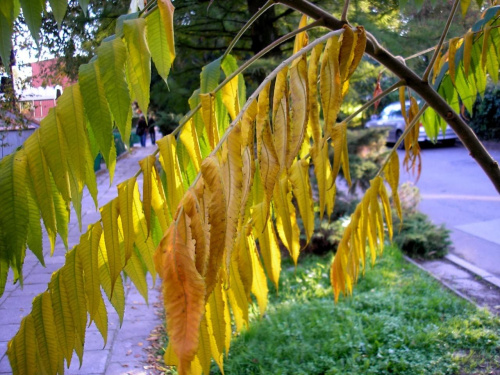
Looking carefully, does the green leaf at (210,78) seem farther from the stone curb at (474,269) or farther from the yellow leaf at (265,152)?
the stone curb at (474,269)

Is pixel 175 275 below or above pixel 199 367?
above

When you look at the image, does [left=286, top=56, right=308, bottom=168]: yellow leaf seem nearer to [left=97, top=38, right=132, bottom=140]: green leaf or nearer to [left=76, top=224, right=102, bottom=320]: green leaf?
[left=97, top=38, right=132, bottom=140]: green leaf

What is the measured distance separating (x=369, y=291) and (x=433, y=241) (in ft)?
5.81

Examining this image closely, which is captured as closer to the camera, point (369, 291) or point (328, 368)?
point (328, 368)

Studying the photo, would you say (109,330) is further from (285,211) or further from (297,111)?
(297,111)

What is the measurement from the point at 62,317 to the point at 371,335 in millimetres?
3153

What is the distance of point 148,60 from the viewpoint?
0.85 meters

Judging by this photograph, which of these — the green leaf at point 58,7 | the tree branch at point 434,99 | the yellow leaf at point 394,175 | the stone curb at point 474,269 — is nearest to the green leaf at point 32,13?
the green leaf at point 58,7

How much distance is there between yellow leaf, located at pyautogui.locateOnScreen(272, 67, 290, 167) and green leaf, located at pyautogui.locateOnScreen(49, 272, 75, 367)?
1.72 ft

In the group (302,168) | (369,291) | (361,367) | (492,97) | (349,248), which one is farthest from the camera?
(492,97)

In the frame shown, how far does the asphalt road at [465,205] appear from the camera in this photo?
6352 millimetres

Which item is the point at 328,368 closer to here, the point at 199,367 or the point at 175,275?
the point at 199,367

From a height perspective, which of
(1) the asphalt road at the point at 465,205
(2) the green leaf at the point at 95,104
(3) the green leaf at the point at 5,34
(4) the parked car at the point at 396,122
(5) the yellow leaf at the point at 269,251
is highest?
(3) the green leaf at the point at 5,34

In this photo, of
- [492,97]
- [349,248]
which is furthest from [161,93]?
[492,97]
